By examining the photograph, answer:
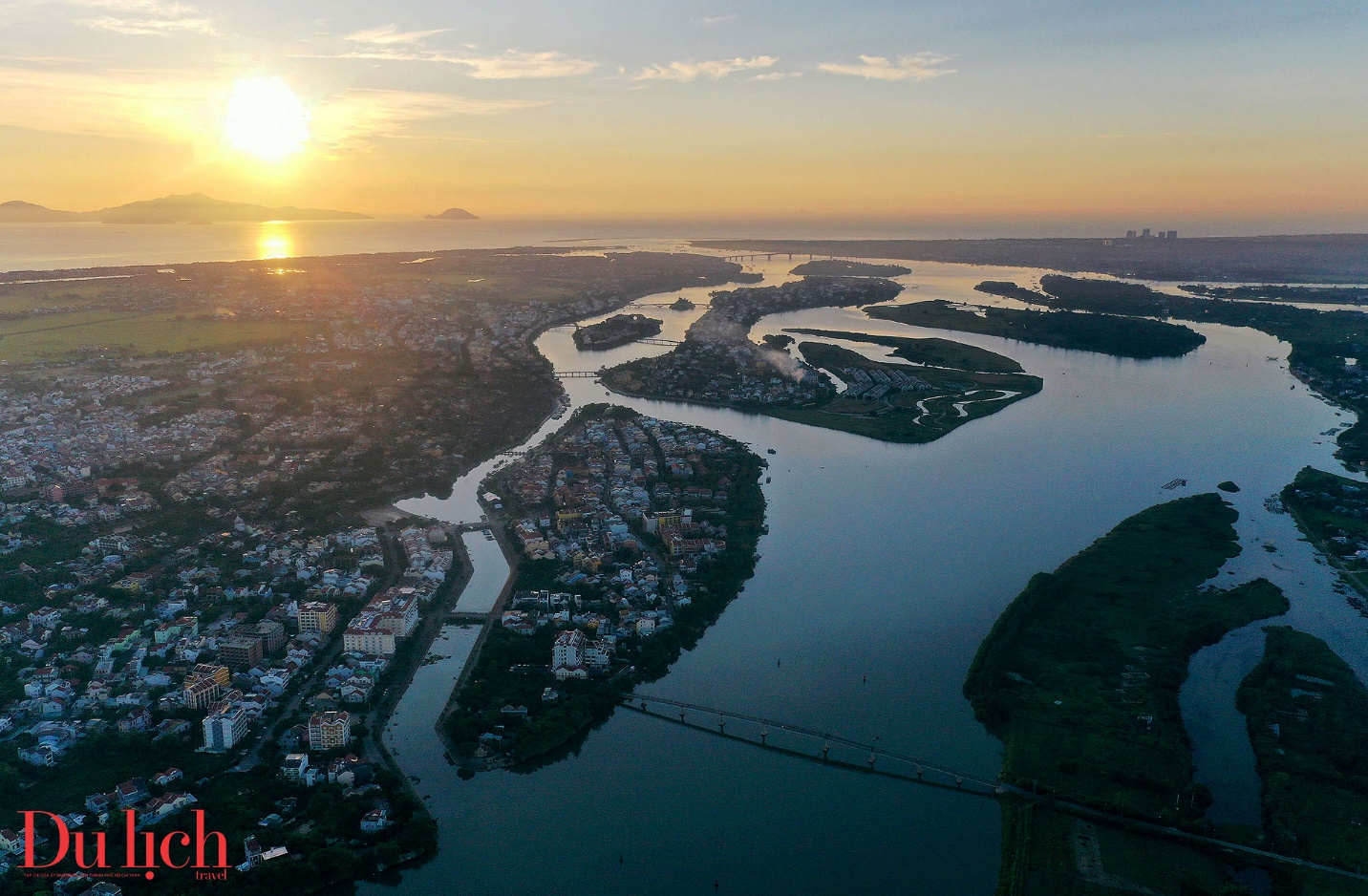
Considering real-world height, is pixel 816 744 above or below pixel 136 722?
below

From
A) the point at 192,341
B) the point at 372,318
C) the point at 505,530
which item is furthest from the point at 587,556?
the point at 372,318

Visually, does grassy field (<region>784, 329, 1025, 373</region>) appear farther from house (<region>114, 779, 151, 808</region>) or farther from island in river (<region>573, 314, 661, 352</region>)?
house (<region>114, 779, 151, 808</region>)

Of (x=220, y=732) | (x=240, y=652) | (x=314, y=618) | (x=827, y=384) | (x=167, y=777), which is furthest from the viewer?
(x=827, y=384)

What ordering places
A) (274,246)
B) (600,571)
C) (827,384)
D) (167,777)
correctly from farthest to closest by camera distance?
(274,246) < (827,384) < (600,571) < (167,777)

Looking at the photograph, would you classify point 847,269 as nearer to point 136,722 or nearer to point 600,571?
point 600,571

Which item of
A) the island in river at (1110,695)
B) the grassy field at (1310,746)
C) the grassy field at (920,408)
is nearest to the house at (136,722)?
the island in river at (1110,695)

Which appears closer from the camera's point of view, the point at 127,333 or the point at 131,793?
the point at 131,793

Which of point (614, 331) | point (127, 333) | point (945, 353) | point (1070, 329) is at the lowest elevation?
point (945, 353)

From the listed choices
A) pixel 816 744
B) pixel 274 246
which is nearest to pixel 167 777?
pixel 816 744
